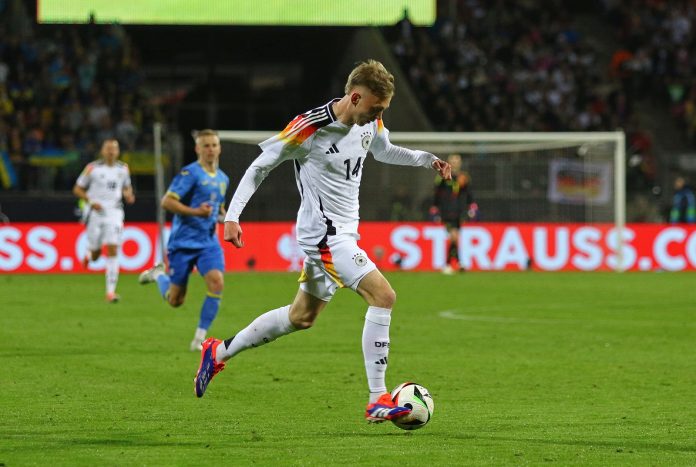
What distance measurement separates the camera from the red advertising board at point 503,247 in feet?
93.4

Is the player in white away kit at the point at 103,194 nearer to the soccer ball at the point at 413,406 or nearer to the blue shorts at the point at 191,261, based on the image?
the blue shorts at the point at 191,261

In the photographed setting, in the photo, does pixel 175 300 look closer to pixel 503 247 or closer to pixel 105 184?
pixel 105 184

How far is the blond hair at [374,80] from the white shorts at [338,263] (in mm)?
913

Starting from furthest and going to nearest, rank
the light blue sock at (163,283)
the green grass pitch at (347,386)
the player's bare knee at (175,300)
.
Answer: the light blue sock at (163,283) < the player's bare knee at (175,300) < the green grass pitch at (347,386)

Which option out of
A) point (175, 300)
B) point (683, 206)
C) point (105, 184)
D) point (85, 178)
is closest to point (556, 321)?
point (175, 300)

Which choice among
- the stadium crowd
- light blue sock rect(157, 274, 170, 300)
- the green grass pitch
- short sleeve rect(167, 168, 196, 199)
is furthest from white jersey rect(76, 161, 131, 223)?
short sleeve rect(167, 168, 196, 199)

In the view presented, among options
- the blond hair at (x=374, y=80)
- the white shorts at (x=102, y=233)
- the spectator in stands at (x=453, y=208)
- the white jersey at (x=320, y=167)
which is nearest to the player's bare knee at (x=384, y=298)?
the white jersey at (x=320, y=167)

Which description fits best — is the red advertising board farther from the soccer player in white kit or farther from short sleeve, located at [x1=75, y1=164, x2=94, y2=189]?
the soccer player in white kit

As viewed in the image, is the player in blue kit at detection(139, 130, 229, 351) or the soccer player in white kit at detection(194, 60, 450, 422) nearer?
the soccer player in white kit at detection(194, 60, 450, 422)

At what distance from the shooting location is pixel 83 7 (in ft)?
120

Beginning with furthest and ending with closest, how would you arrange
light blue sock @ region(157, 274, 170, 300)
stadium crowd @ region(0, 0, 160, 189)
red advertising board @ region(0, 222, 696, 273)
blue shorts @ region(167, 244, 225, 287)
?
stadium crowd @ region(0, 0, 160, 189)
red advertising board @ region(0, 222, 696, 273)
light blue sock @ region(157, 274, 170, 300)
blue shorts @ region(167, 244, 225, 287)

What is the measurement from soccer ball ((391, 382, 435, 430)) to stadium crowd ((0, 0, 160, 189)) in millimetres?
22003

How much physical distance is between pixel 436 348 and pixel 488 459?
21.4 feet

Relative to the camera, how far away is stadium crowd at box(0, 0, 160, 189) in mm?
30812
